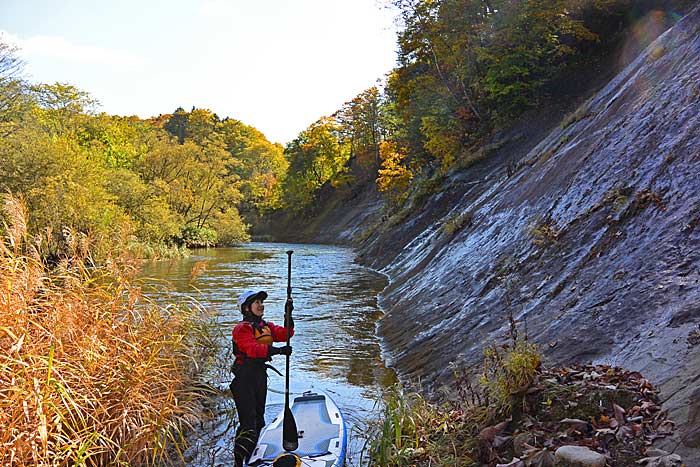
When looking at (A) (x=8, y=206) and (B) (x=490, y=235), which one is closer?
(A) (x=8, y=206)

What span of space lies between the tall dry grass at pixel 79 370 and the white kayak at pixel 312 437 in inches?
35.8

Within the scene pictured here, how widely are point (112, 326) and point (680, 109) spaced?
851 cm

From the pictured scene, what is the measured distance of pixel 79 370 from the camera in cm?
524

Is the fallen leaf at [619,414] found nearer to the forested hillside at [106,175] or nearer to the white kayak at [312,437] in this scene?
the white kayak at [312,437]

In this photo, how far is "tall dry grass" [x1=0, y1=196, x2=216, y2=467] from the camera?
4.43m

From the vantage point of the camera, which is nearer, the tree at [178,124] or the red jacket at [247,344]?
the red jacket at [247,344]

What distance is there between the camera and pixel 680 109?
28.8 ft

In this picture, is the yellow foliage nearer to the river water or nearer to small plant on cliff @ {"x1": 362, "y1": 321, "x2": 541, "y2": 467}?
the river water

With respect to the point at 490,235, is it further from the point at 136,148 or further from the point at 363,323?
the point at 136,148

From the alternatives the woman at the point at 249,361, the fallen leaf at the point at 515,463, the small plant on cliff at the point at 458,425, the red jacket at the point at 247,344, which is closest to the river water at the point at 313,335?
the woman at the point at 249,361

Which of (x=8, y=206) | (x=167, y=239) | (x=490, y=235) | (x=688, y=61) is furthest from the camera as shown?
(x=167, y=239)

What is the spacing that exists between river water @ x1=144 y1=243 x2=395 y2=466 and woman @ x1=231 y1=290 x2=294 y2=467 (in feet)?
1.62

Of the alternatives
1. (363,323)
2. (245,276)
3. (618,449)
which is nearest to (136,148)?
(245,276)

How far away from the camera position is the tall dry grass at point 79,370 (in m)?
4.43
